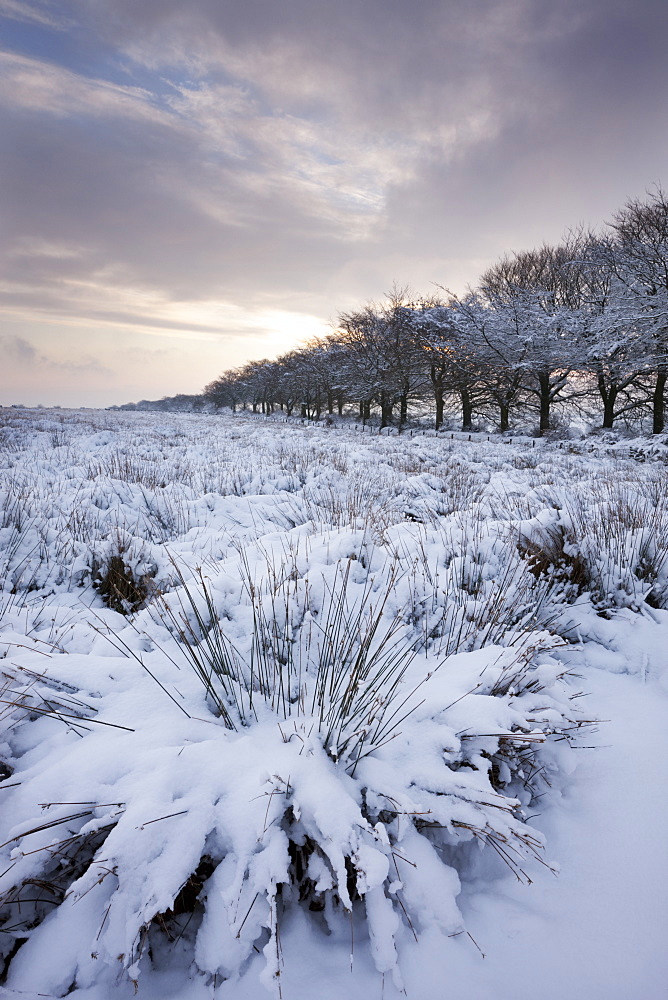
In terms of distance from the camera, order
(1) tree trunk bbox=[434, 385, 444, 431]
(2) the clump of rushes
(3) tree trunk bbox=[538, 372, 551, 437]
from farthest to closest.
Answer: (1) tree trunk bbox=[434, 385, 444, 431], (3) tree trunk bbox=[538, 372, 551, 437], (2) the clump of rushes

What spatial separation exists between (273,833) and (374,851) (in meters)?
0.31

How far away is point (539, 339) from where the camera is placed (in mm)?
17844

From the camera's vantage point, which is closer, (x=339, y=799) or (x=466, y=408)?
(x=339, y=799)

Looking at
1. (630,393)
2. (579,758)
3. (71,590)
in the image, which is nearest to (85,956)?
(579,758)

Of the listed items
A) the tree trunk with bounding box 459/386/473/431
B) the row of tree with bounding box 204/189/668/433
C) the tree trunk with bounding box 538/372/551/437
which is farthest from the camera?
the tree trunk with bounding box 459/386/473/431

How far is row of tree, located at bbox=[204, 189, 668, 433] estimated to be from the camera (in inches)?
547

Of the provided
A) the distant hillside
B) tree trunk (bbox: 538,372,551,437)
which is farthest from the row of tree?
the distant hillside

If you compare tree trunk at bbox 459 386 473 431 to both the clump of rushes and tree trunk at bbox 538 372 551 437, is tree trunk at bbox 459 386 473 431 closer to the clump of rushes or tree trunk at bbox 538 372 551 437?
tree trunk at bbox 538 372 551 437

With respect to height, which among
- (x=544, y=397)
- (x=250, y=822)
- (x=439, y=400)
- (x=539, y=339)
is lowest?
(x=250, y=822)

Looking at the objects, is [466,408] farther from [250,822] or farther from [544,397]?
[250,822]

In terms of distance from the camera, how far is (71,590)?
3.38 meters

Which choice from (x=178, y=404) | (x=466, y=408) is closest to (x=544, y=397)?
(x=466, y=408)

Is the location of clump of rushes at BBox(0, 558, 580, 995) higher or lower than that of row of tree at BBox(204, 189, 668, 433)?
lower

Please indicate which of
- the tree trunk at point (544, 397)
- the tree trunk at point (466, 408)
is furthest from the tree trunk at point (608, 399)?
the tree trunk at point (466, 408)
